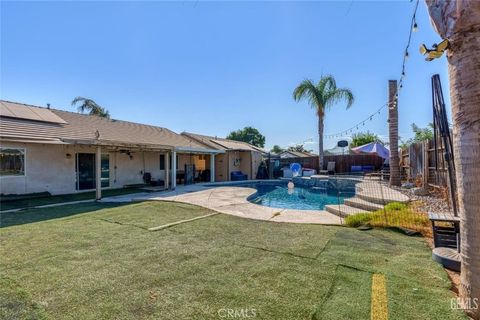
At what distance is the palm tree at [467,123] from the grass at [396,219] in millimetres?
3444

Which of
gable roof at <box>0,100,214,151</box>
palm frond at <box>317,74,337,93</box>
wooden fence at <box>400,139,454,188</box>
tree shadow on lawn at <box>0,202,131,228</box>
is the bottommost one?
tree shadow on lawn at <box>0,202,131,228</box>

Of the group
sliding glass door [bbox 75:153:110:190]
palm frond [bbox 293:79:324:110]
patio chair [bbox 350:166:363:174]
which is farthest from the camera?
patio chair [bbox 350:166:363:174]

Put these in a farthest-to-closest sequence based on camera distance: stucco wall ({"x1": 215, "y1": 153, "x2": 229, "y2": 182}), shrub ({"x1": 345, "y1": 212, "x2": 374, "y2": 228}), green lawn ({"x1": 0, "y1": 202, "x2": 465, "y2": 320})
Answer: stucco wall ({"x1": 215, "y1": 153, "x2": 229, "y2": 182}) < shrub ({"x1": 345, "y1": 212, "x2": 374, "y2": 228}) < green lawn ({"x1": 0, "y1": 202, "x2": 465, "y2": 320})

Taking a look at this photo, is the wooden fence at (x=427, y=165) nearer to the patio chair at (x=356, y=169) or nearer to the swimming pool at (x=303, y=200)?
the swimming pool at (x=303, y=200)

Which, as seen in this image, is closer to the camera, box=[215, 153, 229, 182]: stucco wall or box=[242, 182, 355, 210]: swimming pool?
box=[242, 182, 355, 210]: swimming pool

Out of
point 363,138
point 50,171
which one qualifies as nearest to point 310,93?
point 363,138

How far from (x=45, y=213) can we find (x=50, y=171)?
17.4 ft

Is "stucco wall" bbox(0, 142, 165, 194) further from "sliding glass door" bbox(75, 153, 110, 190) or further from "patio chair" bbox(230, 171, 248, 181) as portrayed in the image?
"patio chair" bbox(230, 171, 248, 181)

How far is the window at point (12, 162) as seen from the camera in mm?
10469

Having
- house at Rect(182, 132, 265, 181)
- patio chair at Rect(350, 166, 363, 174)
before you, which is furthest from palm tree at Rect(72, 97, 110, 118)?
patio chair at Rect(350, 166, 363, 174)

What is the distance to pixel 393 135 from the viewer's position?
1199 cm

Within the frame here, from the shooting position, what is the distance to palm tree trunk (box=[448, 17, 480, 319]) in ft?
7.99

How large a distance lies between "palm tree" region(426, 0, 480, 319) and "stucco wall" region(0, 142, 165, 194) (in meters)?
13.9

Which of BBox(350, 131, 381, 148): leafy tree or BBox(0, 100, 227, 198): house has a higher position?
BBox(350, 131, 381, 148): leafy tree
